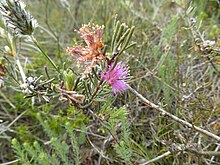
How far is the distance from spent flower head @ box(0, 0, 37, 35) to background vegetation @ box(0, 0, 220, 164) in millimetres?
147

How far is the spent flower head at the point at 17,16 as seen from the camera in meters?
0.74

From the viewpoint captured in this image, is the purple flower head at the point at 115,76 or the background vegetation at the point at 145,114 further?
the background vegetation at the point at 145,114

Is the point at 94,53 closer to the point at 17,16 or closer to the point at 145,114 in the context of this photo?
the point at 17,16

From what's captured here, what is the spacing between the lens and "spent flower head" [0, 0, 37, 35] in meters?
0.74

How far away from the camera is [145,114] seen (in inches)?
53.9

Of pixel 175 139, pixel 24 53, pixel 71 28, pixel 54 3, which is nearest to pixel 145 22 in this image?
pixel 71 28

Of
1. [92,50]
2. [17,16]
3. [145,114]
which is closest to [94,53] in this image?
[92,50]

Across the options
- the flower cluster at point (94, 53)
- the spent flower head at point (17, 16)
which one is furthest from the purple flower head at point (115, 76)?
the spent flower head at point (17, 16)

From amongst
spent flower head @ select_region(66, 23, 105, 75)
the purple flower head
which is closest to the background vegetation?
the purple flower head

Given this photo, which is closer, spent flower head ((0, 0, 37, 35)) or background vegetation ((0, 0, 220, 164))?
spent flower head ((0, 0, 37, 35))

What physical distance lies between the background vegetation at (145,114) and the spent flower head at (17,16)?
147mm

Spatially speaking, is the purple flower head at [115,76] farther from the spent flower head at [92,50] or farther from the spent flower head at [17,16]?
the spent flower head at [17,16]

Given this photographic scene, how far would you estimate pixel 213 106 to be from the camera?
3.75 feet

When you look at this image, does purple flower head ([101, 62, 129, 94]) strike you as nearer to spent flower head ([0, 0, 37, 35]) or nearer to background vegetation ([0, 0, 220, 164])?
background vegetation ([0, 0, 220, 164])
